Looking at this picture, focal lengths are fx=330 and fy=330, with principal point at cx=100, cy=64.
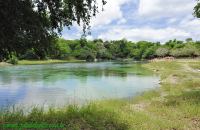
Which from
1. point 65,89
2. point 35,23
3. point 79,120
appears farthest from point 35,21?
point 65,89

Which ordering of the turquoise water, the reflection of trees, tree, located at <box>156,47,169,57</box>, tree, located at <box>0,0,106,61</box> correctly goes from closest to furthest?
tree, located at <box>0,0,106,61</box> < the turquoise water < the reflection of trees < tree, located at <box>156,47,169,57</box>

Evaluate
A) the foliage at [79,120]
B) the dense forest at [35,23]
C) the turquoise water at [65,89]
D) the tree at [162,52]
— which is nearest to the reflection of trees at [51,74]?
the turquoise water at [65,89]

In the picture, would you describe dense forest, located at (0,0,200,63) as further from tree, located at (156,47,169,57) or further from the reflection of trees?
tree, located at (156,47,169,57)

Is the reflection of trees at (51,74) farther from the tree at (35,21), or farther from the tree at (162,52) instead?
the tree at (162,52)

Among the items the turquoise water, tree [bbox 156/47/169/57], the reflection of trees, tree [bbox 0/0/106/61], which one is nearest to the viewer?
tree [bbox 0/0/106/61]


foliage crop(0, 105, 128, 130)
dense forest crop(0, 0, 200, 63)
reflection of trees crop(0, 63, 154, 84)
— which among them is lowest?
reflection of trees crop(0, 63, 154, 84)

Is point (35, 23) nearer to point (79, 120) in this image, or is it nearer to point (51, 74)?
point (79, 120)

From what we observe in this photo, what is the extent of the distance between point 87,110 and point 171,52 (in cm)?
16289

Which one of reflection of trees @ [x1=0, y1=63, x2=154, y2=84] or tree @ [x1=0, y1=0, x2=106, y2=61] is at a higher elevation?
tree @ [x1=0, y1=0, x2=106, y2=61]

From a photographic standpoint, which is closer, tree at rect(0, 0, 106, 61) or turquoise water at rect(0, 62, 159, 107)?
tree at rect(0, 0, 106, 61)

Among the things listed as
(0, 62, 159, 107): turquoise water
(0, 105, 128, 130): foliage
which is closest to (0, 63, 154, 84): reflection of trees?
(0, 62, 159, 107): turquoise water

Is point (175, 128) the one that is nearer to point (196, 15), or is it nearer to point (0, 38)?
point (0, 38)

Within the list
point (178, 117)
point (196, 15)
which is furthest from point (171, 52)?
point (178, 117)

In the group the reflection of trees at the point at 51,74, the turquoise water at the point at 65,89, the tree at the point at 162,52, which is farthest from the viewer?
the tree at the point at 162,52
